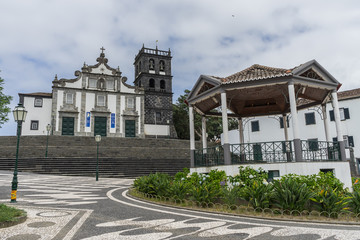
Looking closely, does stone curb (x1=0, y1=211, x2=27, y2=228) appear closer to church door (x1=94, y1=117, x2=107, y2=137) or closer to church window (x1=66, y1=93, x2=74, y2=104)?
church door (x1=94, y1=117, x2=107, y2=137)

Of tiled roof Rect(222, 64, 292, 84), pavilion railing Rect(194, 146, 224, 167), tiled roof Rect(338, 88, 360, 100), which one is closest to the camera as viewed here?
tiled roof Rect(222, 64, 292, 84)

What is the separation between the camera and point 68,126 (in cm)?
3688

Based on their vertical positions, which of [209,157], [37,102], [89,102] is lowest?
[209,157]

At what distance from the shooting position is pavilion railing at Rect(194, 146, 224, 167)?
11953 mm

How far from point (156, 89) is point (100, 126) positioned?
459 inches

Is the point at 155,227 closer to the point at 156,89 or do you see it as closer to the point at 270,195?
the point at 270,195

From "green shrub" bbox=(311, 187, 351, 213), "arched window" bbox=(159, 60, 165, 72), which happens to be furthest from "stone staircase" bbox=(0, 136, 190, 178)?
"green shrub" bbox=(311, 187, 351, 213)

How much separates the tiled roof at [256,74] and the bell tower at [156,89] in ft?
100

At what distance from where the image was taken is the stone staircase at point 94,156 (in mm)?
24816

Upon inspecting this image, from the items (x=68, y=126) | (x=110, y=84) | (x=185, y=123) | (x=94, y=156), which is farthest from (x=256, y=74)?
(x=185, y=123)

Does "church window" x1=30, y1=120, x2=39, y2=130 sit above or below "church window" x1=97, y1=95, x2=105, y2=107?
below

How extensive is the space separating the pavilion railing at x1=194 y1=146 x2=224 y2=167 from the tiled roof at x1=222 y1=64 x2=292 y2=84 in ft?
9.91

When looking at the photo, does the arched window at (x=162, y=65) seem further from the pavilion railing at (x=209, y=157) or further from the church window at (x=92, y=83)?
the pavilion railing at (x=209, y=157)

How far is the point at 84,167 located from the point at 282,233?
73.9ft
